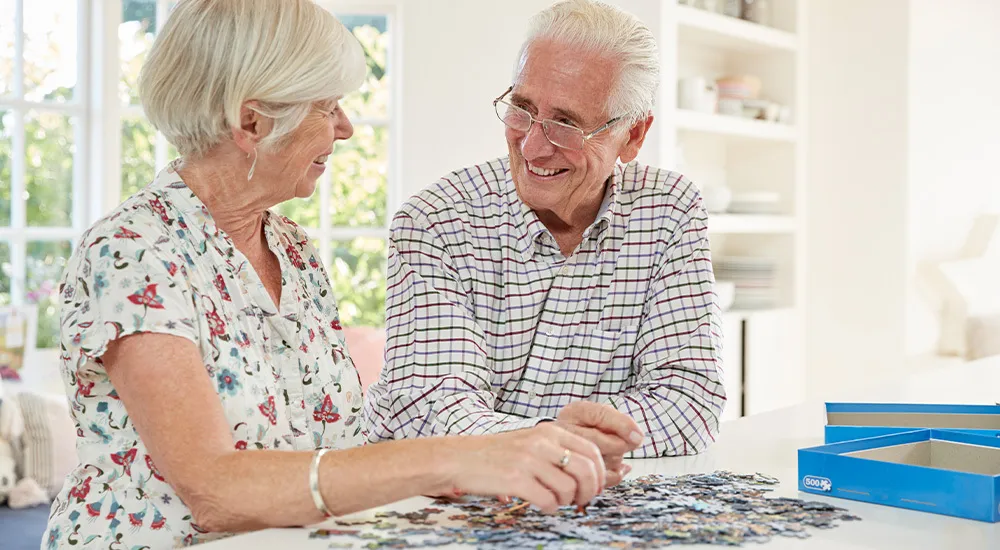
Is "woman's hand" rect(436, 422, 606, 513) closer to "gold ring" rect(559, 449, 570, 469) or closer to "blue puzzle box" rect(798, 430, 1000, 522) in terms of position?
A: "gold ring" rect(559, 449, 570, 469)

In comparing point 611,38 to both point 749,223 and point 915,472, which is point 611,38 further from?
point 749,223

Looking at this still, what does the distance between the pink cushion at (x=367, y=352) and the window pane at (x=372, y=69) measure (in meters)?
1.52

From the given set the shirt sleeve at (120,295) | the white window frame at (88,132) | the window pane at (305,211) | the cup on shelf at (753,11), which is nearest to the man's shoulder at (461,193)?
the shirt sleeve at (120,295)

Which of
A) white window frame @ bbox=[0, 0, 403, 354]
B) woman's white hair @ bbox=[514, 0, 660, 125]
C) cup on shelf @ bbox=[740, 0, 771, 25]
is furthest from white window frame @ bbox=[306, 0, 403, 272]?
woman's white hair @ bbox=[514, 0, 660, 125]

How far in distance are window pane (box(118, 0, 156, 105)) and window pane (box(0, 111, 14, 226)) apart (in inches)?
20.1

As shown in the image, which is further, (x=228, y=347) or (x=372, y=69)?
(x=372, y=69)

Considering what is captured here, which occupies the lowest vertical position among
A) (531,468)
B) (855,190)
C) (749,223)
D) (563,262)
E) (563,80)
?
(531,468)

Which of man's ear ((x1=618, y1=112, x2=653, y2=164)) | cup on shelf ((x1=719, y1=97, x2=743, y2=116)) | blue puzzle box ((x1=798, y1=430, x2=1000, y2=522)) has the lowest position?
blue puzzle box ((x1=798, y1=430, x2=1000, y2=522))

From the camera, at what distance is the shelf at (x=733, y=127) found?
5379 mm

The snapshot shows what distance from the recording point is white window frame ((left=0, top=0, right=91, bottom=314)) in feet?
15.3

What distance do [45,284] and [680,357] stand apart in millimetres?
3630

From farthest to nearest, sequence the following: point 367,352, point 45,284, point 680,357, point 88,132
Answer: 1. point 88,132
2. point 45,284
3. point 367,352
4. point 680,357

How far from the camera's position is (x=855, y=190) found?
6141 millimetres

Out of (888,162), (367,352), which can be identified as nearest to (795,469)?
(367,352)
